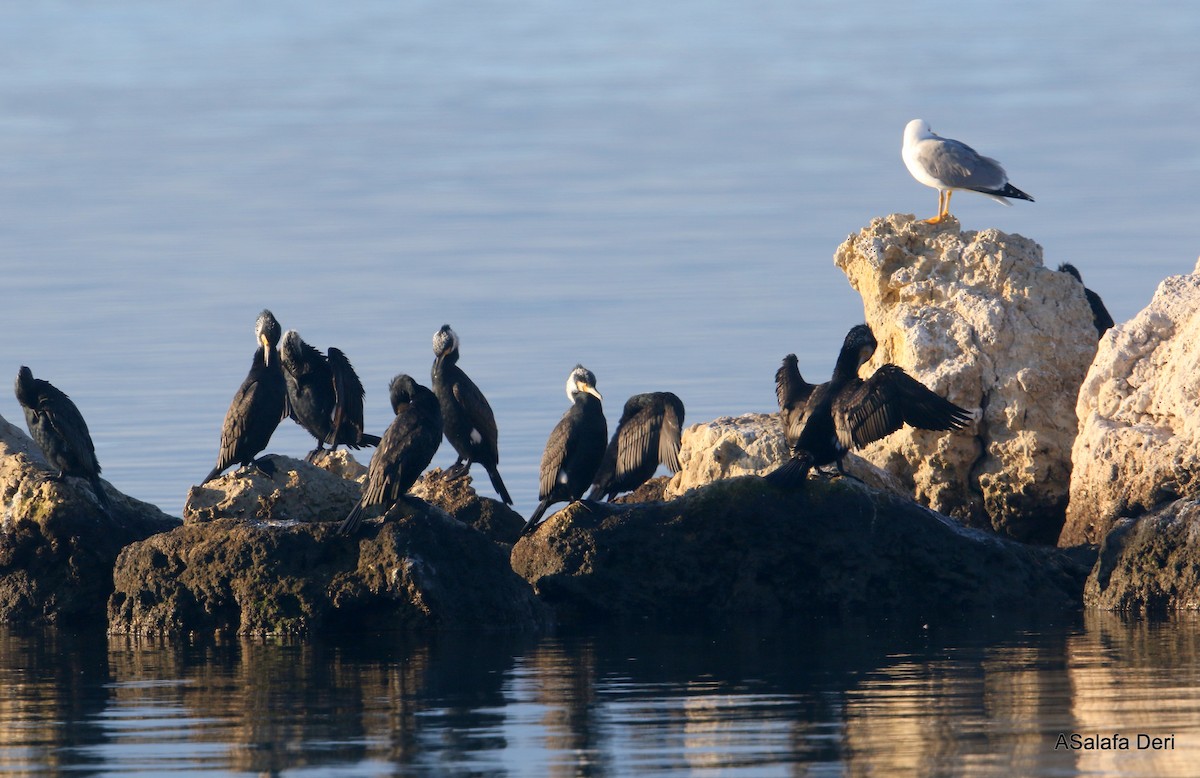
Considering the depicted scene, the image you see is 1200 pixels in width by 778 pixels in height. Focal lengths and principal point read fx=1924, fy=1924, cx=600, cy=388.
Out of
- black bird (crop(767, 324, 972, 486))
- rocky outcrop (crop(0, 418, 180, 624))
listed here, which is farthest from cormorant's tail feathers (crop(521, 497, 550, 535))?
rocky outcrop (crop(0, 418, 180, 624))

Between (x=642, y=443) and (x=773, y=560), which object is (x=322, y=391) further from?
(x=773, y=560)

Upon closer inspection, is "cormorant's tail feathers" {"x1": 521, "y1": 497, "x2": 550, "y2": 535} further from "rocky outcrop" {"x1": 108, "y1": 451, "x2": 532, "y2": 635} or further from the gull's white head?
the gull's white head

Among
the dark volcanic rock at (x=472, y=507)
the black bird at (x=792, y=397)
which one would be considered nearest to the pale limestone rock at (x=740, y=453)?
the black bird at (x=792, y=397)

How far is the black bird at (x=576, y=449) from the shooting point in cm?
1595

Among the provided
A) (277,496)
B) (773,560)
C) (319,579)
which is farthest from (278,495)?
(773,560)

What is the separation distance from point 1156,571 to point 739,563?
335 cm

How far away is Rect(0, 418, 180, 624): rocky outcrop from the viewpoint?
1650 cm

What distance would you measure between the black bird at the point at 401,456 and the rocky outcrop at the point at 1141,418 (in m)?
6.04

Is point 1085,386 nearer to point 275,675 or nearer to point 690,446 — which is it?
point 690,446

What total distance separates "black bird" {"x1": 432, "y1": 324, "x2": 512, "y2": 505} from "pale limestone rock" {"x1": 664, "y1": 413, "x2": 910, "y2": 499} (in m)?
1.84

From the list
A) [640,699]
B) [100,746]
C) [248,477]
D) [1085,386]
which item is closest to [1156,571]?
[1085,386]

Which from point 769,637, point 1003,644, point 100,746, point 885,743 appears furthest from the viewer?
point 769,637

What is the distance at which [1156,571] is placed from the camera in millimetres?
15234

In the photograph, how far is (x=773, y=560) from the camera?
1611 cm
